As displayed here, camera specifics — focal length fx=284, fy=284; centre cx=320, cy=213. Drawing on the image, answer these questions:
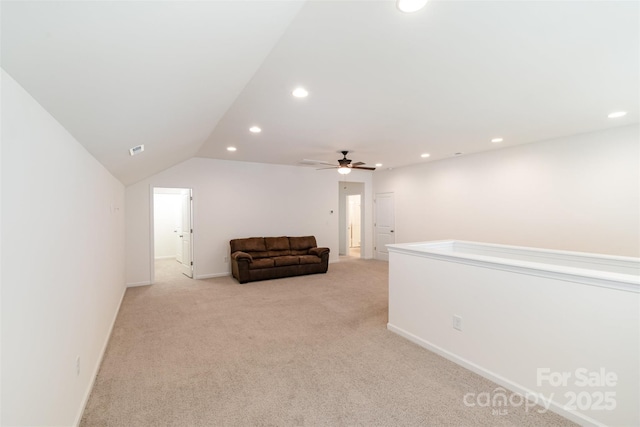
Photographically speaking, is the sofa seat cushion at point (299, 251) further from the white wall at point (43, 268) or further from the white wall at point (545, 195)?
the white wall at point (43, 268)

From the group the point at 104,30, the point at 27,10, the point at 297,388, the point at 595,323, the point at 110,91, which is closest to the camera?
the point at 27,10

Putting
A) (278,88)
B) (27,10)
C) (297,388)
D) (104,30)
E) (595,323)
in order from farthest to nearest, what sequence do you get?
(278,88), (297,388), (595,323), (104,30), (27,10)

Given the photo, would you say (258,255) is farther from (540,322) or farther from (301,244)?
(540,322)

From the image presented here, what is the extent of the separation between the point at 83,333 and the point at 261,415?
60.0 inches

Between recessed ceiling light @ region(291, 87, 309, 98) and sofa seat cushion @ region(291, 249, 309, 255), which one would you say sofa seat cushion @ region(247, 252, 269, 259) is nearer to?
sofa seat cushion @ region(291, 249, 309, 255)

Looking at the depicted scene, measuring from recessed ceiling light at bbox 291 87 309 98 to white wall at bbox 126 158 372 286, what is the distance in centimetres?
407

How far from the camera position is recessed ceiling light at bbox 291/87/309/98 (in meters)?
2.78

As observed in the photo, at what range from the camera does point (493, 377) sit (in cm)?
246

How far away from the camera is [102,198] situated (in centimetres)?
314

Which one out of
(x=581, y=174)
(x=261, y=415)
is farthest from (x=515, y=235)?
(x=261, y=415)

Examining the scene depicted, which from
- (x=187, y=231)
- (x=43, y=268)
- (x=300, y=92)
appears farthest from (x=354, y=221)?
(x=43, y=268)

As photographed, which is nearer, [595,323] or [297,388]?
[595,323]

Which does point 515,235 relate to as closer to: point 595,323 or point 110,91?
point 595,323

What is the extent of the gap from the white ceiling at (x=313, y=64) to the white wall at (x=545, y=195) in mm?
771
